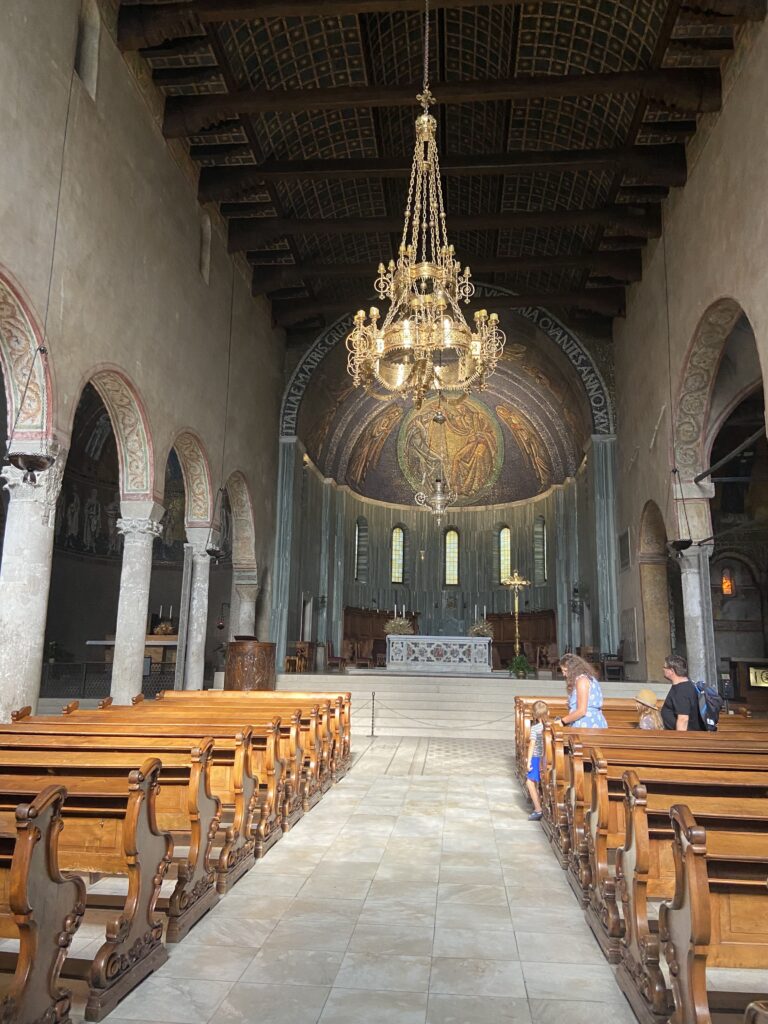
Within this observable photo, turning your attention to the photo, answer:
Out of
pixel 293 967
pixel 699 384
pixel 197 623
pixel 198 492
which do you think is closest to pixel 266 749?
pixel 293 967

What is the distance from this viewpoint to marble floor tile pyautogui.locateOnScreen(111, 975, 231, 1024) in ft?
11.0

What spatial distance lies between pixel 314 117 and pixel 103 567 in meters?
13.0

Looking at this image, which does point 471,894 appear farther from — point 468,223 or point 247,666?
point 468,223

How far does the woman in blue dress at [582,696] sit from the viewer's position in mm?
7141

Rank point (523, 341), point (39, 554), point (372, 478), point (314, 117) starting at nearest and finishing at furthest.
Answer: point (39, 554) → point (314, 117) → point (523, 341) → point (372, 478)

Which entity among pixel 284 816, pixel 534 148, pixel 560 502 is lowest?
pixel 284 816

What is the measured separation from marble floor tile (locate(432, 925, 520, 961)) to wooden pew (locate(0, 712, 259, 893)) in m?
1.58

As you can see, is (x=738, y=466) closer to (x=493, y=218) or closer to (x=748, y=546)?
(x=748, y=546)

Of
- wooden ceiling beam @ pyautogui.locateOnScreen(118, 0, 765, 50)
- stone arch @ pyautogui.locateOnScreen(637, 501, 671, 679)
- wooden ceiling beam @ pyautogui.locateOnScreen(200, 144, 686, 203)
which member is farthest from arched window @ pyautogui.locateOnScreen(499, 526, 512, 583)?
wooden ceiling beam @ pyautogui.locateOnScreen(118, 0, 765, 50)

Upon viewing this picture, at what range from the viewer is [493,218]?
619 inches

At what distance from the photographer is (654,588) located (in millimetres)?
16594

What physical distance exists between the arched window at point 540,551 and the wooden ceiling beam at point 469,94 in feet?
53.9

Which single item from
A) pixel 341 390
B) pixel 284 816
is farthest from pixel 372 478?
pixel 284 816

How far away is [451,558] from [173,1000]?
84.6ft
